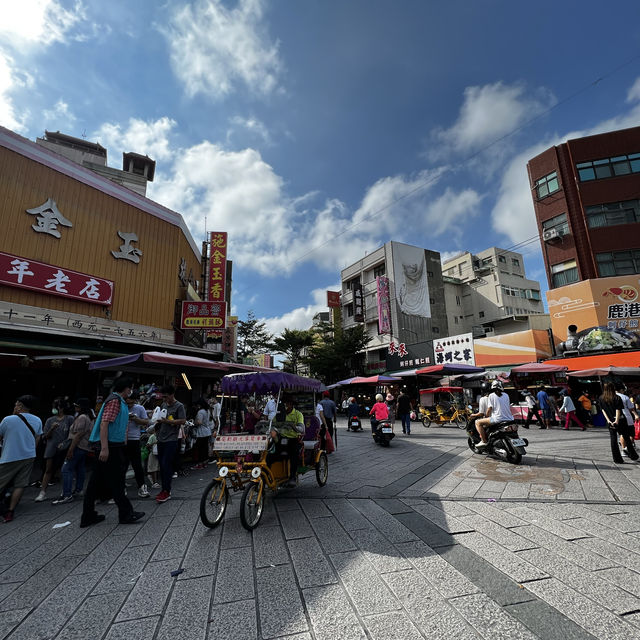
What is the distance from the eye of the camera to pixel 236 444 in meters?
4.96

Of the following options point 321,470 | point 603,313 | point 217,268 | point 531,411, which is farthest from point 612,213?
point 321,470

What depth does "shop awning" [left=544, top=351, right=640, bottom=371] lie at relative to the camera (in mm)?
15180

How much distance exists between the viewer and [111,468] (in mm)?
4785

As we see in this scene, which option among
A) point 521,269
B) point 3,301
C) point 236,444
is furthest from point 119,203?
point 521,269

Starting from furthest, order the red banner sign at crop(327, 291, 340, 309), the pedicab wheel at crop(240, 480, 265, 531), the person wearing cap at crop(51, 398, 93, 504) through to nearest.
Answer: the red banner sign at crop(327, 291, 340, 309), the person wearing cap at crop(51, 398, 93, 504), the pedicab wheel at crop(240, 480, 265, 531)

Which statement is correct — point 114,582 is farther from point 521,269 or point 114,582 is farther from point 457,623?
point 521,269

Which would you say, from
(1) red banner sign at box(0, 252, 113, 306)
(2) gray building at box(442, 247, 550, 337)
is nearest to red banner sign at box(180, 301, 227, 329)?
(1) red banner sign at box(0, 252, 113, 306)

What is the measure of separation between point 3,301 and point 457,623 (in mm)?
13320

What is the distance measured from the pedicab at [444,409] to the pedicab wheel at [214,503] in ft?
46.1

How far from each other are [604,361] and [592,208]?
9602 millimetres

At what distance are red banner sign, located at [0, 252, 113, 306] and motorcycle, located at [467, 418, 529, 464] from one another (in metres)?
13.3

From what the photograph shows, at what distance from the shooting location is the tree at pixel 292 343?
35.3m

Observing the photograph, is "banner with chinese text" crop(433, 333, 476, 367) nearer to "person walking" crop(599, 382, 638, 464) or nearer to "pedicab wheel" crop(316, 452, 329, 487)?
"person walking" crop(599, 382, 638, 464)

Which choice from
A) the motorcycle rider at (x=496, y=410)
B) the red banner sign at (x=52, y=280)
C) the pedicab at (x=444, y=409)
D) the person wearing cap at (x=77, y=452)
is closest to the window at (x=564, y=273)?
the pedicab at (x=444, y=409)
